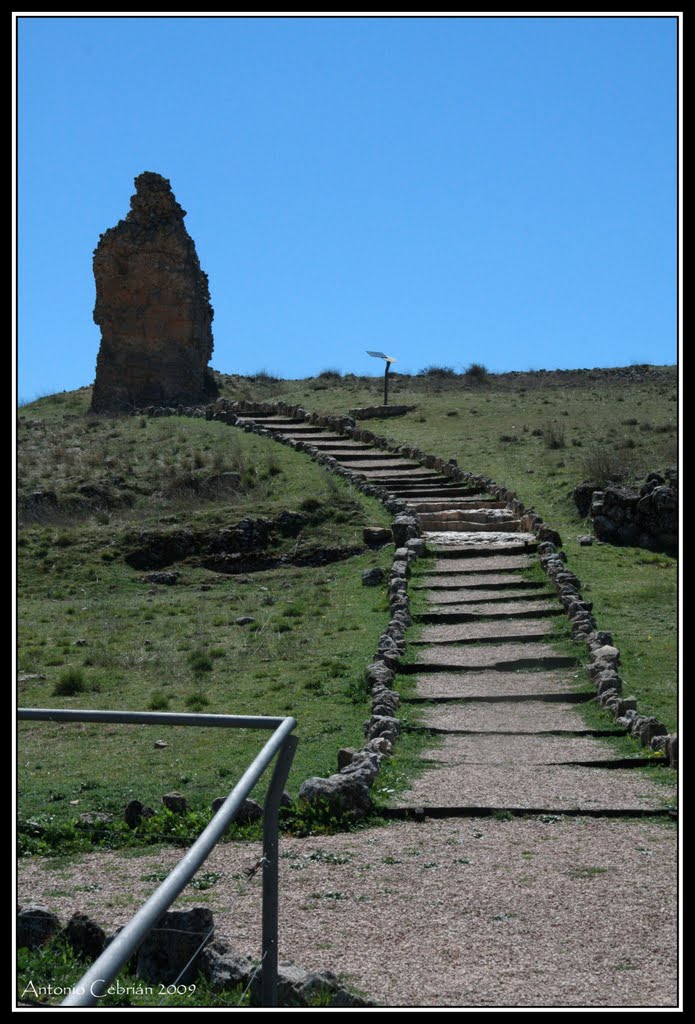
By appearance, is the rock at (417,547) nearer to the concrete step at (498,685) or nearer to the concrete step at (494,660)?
the concrete step at (494,660)

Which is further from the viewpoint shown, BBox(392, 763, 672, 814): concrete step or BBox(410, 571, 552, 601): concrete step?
BBox(410, 571, 552, 601): concrete step

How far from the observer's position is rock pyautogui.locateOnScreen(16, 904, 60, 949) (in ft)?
21.0

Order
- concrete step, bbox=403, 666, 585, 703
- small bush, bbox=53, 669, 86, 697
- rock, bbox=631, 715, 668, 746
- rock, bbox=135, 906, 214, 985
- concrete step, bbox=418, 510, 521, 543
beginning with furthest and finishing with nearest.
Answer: concrete step, bbox=418, 510, 521, 543 → small bush, bbox=53, 669, 86, 697 → concrete step, bbox=403, 666, 585, 703 → rock, bbox=631, 715, 668, 746 → rock, bbox=135, 906, 214, 985

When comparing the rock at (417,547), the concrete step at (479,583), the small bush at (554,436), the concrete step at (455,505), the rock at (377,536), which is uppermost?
the small bush at (554,436)

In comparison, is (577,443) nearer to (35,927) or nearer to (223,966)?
(35,927)

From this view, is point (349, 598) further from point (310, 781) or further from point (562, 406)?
point (562, 406)

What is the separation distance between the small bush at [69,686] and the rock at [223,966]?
9.47 metres

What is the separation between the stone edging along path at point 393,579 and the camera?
1022cm

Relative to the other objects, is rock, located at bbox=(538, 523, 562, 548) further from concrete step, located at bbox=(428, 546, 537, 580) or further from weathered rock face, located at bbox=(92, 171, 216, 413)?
weathered rock face, located at bbox=(92, 171, 216, 413)

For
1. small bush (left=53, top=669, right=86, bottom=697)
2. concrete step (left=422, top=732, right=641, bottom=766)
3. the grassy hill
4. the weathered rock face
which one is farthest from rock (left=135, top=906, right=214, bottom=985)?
the weathered rock face

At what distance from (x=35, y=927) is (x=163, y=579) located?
1595 centimetres

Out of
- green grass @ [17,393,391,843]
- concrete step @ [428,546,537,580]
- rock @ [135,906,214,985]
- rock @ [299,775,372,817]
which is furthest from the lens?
concrete step @ [428,546,537,580]

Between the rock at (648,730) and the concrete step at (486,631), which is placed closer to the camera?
the rock at (648,730)

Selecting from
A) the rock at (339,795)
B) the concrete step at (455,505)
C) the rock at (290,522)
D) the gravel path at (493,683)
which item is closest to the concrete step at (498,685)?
the gravel path at (493,683)
